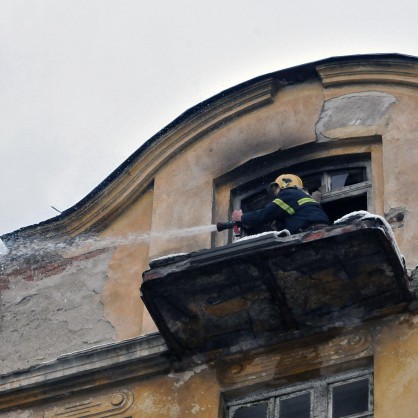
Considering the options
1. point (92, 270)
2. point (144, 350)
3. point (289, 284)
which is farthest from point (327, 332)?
point (92, 270)

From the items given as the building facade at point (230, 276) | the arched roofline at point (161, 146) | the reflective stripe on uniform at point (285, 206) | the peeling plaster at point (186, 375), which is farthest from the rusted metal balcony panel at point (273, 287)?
the arched roofline at point (161, 146)

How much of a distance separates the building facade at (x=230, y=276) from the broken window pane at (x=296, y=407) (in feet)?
0.04

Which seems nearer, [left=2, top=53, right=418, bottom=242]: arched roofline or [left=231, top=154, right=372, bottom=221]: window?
[left=231, top=154, right=372, bottom=221]: window

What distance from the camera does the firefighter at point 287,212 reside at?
15.3 meters

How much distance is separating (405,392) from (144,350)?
2.54 meters

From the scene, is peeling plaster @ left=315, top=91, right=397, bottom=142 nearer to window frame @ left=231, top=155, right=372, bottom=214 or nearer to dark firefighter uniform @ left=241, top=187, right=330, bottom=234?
window frame @ left=231, top=155, right=372, bottom=214

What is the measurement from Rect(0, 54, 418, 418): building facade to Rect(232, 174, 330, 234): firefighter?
1.66ft

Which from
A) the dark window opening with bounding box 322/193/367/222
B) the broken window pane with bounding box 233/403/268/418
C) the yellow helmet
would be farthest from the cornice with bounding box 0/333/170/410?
the dark window opening with bounding box 322/193/367/222

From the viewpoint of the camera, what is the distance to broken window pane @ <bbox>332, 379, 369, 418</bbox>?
46.3ft

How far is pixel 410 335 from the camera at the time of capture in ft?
47.1

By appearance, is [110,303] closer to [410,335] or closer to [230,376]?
[230,376]

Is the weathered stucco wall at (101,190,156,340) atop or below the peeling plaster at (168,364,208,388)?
atop

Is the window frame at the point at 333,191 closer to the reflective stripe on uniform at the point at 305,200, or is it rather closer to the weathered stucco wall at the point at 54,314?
the reflective stripe on uniform at the point at 305,200

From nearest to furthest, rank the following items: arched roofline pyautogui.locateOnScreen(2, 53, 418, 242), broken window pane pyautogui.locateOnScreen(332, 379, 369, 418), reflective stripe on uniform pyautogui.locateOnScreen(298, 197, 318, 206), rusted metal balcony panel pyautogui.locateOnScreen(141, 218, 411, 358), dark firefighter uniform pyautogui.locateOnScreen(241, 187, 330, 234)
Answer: broken window pane pyautogui.locateOnScreen(332, 379, 369, 418)
rusted metal balcony panel pyautogui.locateOnScreen(141, 218, 411, 358)
dark firefighter uniform pyautogui.locateOnScreen(241, 187, 330, 234)
reflective stripe on uniform pyautogui.locateOnScreen(298, 197, 318, 206)
arched roofline pyautogui.locateOnScreen(2, 53, 418, 242)
